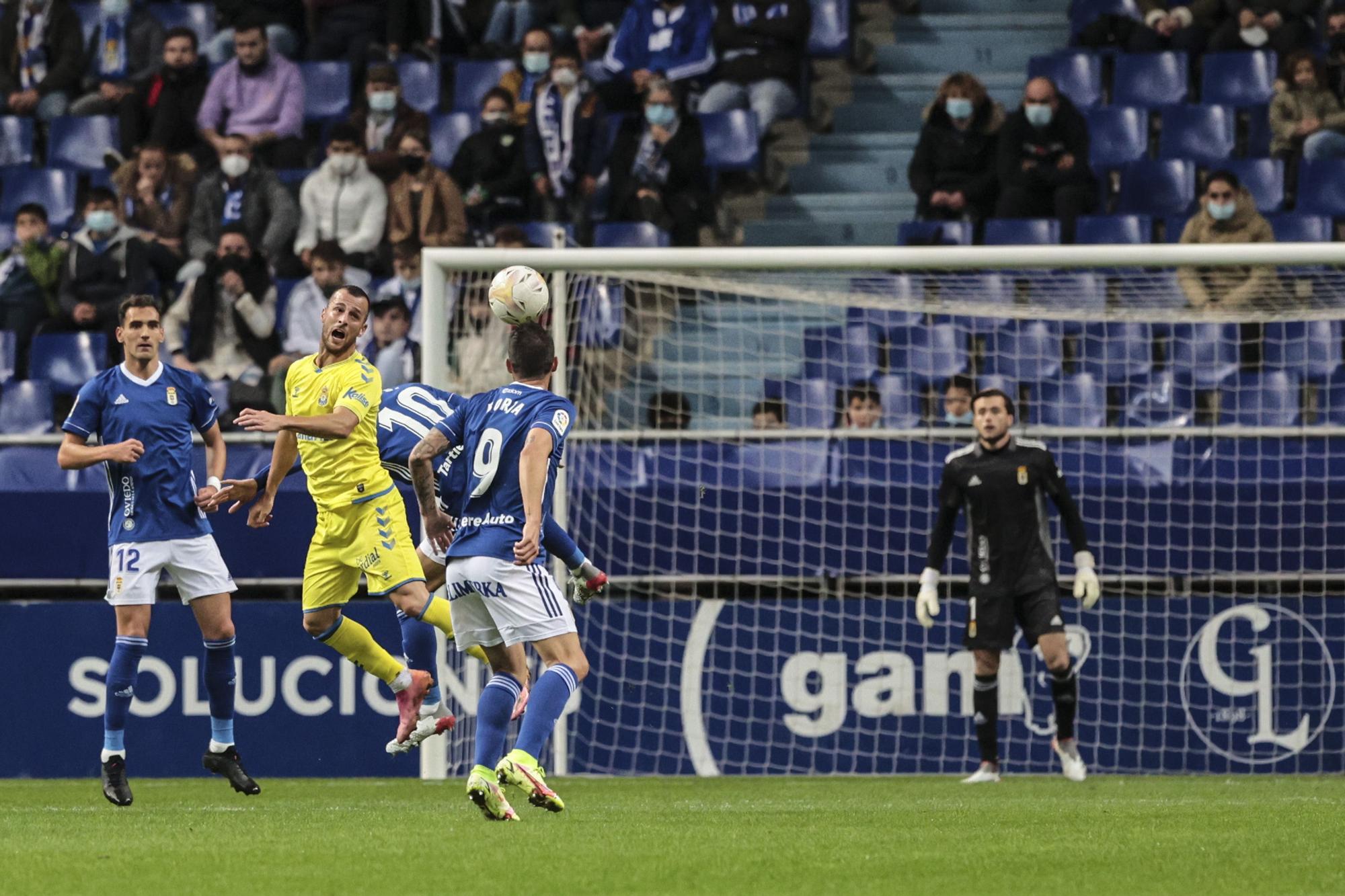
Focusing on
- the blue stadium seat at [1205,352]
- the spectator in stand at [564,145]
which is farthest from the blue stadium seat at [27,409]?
the blue stadium seat at [1205,352]

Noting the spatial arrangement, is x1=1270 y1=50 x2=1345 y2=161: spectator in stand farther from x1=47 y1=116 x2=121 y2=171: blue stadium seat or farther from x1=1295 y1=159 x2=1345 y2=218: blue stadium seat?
x1=47 y1=116 x2=121 y2=171: blue stadium seat

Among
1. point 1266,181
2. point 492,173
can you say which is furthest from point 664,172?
point 1266,181

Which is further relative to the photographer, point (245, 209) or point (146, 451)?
point (245, 209)

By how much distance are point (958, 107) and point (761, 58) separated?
2.05 metres

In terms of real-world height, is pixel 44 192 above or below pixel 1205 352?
above

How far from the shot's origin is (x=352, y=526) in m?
9.84

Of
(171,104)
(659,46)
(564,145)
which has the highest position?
(659,46)

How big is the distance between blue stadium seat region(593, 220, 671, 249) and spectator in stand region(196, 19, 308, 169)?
2.85 metres

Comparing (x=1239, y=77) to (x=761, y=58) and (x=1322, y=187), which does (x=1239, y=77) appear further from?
(x=761, y=58)

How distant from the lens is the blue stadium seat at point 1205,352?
12500 mm

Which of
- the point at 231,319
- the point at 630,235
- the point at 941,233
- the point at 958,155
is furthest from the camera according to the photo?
the point at 630,235

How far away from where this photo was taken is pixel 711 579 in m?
11.8

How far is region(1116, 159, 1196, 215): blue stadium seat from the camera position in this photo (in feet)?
47.9

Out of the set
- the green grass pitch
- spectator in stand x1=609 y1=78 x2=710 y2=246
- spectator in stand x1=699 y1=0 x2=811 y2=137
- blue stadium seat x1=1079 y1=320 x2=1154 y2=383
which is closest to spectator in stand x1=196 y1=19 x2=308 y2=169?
spectator in stand x1=609 y1=78 x2=710 y2=246
